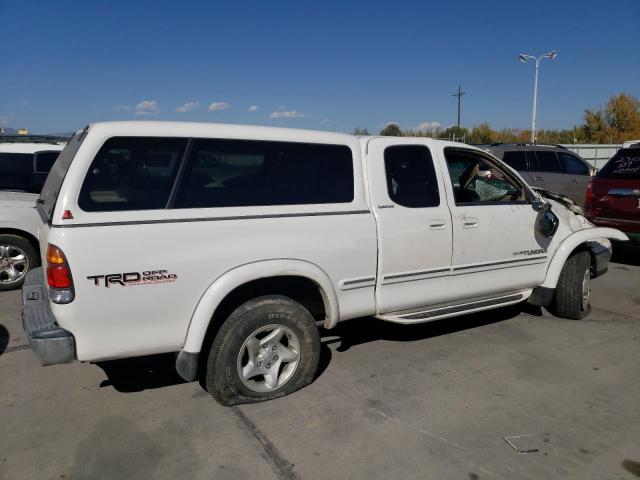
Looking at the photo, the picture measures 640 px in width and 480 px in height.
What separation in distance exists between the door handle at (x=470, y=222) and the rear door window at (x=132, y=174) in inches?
94.1

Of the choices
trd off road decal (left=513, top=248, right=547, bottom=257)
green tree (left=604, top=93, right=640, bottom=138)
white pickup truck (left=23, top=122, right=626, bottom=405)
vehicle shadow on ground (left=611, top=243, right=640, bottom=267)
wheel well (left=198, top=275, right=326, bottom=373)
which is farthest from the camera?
green tree (left=604, top=93, right=640, bottom=138)

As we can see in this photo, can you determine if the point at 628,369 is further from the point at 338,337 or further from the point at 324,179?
the point at 324,179

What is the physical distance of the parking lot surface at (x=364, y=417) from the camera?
113 inches

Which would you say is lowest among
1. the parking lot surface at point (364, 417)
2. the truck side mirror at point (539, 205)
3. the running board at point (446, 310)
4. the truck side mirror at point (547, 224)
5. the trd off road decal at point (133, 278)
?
the parking lot surface at point (364, 417)

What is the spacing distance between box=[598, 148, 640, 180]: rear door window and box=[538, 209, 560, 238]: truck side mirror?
11.5 ft

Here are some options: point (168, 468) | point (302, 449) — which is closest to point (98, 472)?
point (168, 468)

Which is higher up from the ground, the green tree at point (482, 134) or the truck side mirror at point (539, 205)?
the green tree at point (482, 134)

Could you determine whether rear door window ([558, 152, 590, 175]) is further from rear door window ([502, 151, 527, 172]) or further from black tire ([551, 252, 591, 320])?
black tire ([551, 252, 591, 320])

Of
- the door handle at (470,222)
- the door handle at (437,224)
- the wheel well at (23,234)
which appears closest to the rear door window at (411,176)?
the door handle at (437,224)

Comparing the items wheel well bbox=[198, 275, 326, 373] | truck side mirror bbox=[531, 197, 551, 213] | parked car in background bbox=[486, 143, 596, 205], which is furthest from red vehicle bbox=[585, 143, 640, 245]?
wheel well bbox=[198, 275, 326, 373]

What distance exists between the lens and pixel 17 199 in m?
6.47

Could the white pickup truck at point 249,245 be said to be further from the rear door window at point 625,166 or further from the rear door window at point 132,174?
the rear door window at point 625,166

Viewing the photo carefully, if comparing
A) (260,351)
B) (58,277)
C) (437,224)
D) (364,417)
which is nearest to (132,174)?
(58,277)

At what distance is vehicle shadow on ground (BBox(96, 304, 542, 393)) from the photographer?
3955mm
